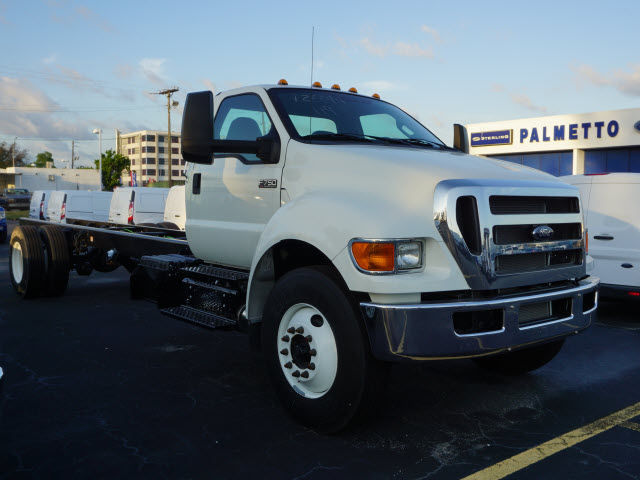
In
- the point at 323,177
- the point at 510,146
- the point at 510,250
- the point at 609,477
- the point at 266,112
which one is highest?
the point at 510,146

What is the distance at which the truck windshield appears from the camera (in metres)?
4.61

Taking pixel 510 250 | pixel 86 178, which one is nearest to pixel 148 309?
pixel 510 250

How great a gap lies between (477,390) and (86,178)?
102241 millimetres

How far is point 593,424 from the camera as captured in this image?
13.5 ft

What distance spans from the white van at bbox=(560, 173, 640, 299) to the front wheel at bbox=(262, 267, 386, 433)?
17.4ft

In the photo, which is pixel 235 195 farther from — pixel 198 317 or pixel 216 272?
pixel 198 317

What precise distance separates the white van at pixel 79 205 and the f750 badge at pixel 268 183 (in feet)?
51.3

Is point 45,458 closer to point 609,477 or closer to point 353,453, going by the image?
point 353,453

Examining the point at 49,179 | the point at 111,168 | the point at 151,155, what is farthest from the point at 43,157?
the point at 111,168

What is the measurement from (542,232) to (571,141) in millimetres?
30673

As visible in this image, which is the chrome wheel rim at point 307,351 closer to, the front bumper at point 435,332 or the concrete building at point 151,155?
the front bumper at point 435,332

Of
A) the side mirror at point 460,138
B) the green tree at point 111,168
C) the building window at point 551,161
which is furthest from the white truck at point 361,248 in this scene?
the green tree at point 111,168

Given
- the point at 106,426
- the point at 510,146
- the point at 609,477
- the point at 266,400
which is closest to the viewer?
the point at 609,477

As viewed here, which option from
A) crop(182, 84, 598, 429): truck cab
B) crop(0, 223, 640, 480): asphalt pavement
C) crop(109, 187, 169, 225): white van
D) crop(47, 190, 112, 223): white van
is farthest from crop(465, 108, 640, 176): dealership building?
crop(182, 84, 598, 429): truck cab
